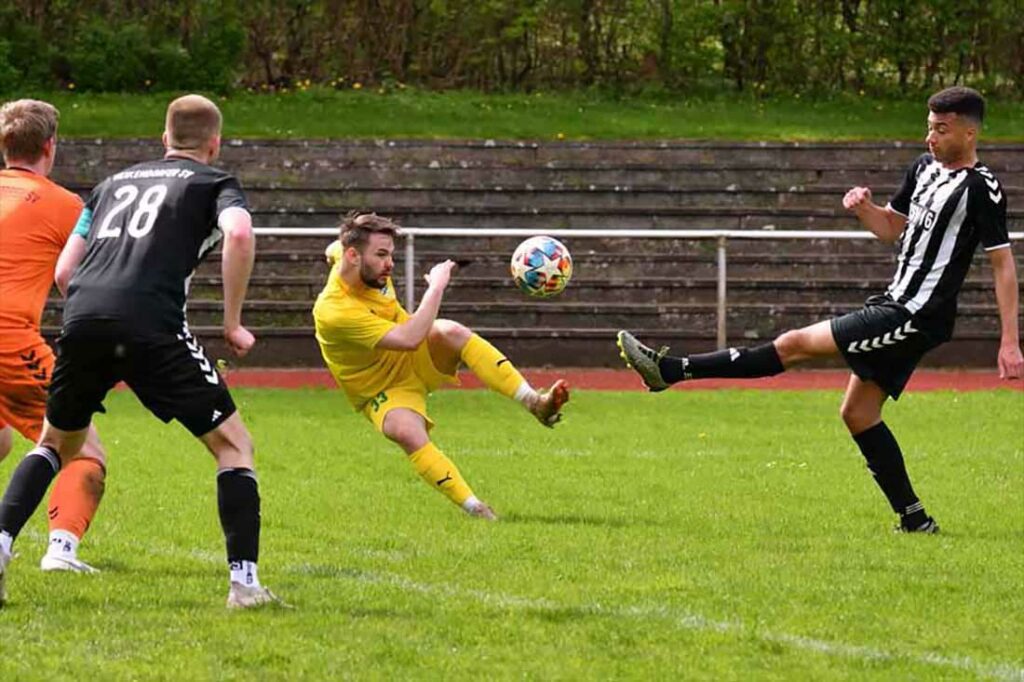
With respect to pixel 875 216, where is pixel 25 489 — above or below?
below

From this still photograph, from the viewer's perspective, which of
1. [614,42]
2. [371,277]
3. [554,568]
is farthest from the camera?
[614,42]

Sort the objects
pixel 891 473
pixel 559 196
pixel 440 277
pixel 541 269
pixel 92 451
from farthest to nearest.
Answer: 1. pixel 559 196
2. pixel 541 269
3. pixel 891 473
4. pixel 440 277
5. pixel 92 451

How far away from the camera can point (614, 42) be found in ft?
94.9

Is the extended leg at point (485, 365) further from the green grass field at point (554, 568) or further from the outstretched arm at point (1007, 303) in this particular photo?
the outstretched arm at point (1007, 303)

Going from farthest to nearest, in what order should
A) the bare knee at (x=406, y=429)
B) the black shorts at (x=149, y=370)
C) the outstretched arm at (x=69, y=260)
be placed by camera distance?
the bare knee at (x=406, y=429) → the outstretched arm at (x=69, y=260) → the black shorts at (x=149, y=370)

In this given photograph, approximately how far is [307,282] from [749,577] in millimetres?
13759

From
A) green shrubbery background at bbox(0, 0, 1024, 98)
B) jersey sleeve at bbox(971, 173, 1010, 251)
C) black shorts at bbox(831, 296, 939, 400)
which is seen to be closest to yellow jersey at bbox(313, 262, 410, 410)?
black shorts at bbox(831, 296, 939, 400)

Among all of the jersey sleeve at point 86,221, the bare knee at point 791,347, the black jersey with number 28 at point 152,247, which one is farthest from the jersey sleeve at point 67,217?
the bare knee at point 791,347

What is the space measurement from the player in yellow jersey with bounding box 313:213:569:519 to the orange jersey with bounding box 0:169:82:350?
5.70 feet

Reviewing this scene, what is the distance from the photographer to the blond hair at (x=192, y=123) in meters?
6.47

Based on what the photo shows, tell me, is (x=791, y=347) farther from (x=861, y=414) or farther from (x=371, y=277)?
(x=371, y=277)

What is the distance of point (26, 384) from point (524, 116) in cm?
1925

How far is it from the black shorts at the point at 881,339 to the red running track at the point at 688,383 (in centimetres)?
824

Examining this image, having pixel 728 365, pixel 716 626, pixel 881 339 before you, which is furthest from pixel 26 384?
pixel 881 339
